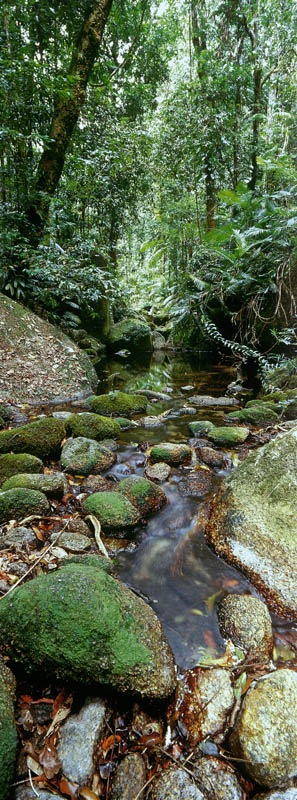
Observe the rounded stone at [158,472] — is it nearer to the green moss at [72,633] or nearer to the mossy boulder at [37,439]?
the mossy boulder at [37,439]

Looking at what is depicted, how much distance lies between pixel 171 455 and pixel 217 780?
2.64 meters

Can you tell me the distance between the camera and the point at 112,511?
2615mm

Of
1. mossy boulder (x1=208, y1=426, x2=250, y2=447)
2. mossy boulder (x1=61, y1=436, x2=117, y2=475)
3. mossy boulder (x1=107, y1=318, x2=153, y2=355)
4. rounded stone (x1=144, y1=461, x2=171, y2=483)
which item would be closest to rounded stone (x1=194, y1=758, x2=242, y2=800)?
rounded stone (x1=144, y1=461, x2=171, y2=483)

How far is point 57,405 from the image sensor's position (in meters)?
5.79

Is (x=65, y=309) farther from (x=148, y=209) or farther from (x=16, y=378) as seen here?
(x=148, y=209)

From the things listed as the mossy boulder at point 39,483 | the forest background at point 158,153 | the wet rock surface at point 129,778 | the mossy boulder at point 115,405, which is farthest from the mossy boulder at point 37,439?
the forest background at point 158,153

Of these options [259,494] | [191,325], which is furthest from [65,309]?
[259,494]

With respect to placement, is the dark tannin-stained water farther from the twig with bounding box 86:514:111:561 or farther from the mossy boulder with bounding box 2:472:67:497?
the mossy boulder with bounding box 2:472:67:497

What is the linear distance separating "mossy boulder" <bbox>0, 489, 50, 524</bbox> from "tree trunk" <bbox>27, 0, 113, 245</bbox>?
6049mm

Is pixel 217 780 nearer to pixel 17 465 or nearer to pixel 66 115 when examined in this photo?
pixel 17 465

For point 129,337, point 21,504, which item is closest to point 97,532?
point 21,504

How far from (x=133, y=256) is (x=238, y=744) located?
23.5 m

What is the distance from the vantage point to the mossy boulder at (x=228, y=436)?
4.16 m

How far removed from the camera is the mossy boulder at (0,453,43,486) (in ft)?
9.54
